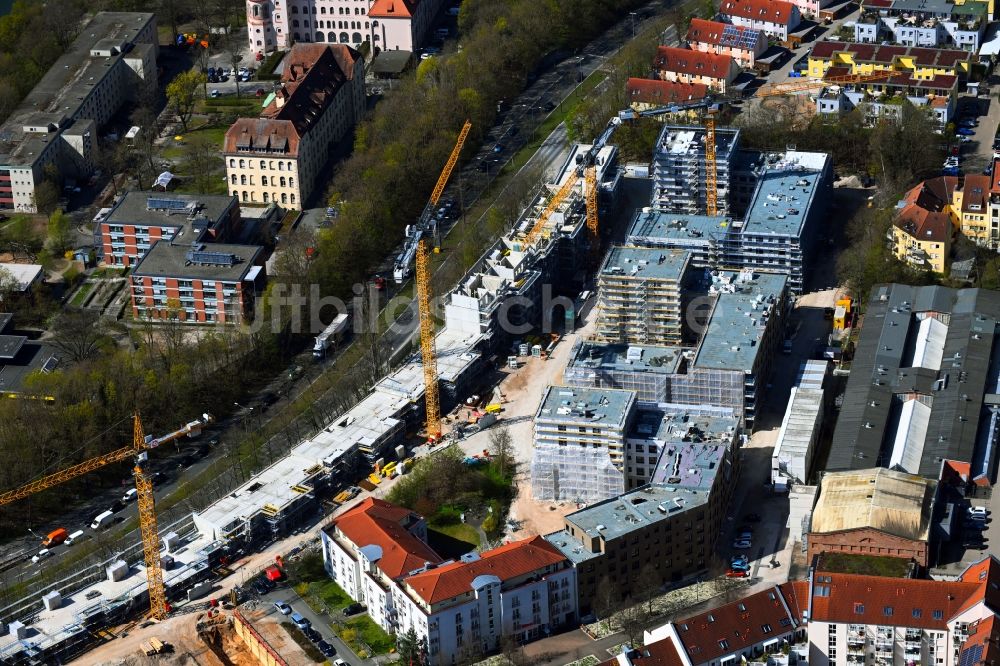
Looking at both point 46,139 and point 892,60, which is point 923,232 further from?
point 46,139

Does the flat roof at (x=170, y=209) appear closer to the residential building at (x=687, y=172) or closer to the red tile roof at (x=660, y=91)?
the residential building at (x=687, y=172)

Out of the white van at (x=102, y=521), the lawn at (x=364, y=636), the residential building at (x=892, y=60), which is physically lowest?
the white van at (x=102, y=521)

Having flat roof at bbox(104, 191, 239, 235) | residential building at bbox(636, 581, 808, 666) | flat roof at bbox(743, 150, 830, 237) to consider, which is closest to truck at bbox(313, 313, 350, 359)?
flat roof at bbox(104, 191, 239, 235)

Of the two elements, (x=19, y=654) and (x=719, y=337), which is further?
(x=719, y=337)

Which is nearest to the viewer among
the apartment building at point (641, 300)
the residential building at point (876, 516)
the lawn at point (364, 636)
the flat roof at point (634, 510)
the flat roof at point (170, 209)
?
the lawn at point (364, 636)

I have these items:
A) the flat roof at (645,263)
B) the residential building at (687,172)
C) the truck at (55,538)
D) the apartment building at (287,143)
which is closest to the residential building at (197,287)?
the apartment building at (287,143)

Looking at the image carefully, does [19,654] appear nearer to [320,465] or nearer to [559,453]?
[320,465]

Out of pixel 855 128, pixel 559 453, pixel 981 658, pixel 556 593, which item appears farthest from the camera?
pixel 855 128

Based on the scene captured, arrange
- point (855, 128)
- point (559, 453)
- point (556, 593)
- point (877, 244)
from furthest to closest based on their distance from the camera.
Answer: point (855, 128) < point (877, 244) < point (559, 453) < point (556, 593)

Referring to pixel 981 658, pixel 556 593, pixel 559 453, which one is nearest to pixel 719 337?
pixel 559 453
